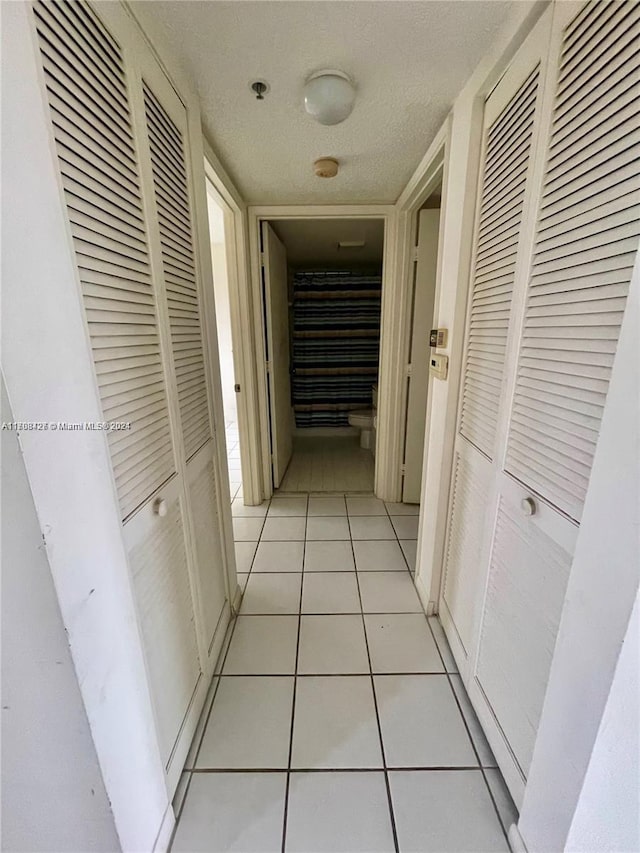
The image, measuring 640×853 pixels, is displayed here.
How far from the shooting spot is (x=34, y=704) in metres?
0.57

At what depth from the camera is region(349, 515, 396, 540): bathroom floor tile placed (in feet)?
7.63

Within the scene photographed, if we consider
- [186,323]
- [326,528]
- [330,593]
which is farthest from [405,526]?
[186,323]

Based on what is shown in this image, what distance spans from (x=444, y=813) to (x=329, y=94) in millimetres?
2203

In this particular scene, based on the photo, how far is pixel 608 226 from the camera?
672 millimetres

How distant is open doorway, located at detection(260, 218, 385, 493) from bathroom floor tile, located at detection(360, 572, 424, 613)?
107cm

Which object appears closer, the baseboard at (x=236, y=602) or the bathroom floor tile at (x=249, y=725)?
the bathroom floor tile at (x=249, y=725)

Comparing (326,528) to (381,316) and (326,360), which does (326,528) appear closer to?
(381,316)

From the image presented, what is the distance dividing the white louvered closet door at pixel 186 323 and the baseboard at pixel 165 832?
416 millimetres

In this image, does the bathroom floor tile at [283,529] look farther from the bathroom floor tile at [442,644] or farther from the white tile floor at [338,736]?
the bathroom floor tile at [442,644]

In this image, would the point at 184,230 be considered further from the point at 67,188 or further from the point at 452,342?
the point at 452,342

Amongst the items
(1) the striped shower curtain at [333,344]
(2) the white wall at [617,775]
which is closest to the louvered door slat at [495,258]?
(2) the white wall at [617,775]

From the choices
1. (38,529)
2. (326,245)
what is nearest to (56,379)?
(38,529)

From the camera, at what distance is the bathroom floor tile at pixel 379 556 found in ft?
6.60

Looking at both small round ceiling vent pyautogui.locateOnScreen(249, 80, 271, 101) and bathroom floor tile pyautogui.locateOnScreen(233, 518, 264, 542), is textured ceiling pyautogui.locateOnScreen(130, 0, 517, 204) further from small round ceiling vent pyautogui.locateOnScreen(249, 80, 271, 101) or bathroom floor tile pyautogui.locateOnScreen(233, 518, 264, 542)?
bathroom floor tile pyautogui.locateOnScreen(233, 518, 264, 542)
